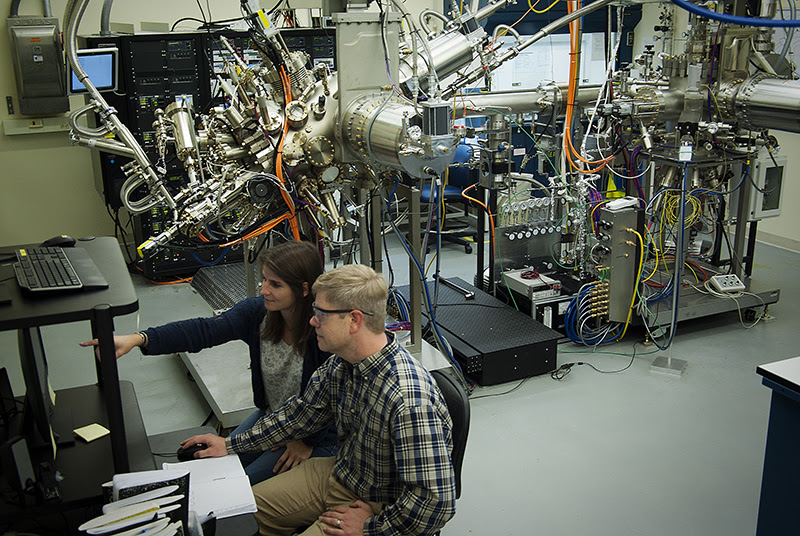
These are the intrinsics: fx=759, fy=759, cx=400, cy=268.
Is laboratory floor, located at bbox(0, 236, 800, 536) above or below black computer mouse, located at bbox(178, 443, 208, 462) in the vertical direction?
below

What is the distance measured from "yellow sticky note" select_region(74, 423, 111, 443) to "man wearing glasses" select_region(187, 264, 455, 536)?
256 millimetres

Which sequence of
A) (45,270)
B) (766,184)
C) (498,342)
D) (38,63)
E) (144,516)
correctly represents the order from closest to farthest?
(144,516)
(45,270)
(498,342)
(766,184)
(38,63)

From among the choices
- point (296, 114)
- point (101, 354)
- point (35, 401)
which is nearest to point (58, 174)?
point (296, 114)

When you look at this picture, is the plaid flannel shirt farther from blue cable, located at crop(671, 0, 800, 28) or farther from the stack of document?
blue cable, located at crop(671, 0, 800, 28)

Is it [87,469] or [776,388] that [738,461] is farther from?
[87,469]

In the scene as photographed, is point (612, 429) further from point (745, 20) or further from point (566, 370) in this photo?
point (745, 20)

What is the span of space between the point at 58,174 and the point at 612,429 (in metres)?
4.17

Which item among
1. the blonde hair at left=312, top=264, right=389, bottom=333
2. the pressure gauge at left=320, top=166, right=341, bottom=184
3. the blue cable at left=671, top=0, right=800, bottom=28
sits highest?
the blue cable at left=671, top=0, right=800, bottom=28

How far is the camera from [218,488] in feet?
5.67

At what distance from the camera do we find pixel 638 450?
10.1 ft

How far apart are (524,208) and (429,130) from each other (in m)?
1.92

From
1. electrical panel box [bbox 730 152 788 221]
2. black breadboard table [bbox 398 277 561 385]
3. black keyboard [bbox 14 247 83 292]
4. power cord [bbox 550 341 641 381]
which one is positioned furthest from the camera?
electrical panel box [bbox 730 152 788 221]

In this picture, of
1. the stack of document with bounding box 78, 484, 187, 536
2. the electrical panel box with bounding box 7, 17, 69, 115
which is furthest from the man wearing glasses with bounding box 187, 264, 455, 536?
the electrical panel box with bounding box 7, 17, 69, 115

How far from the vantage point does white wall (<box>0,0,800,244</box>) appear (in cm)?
518
